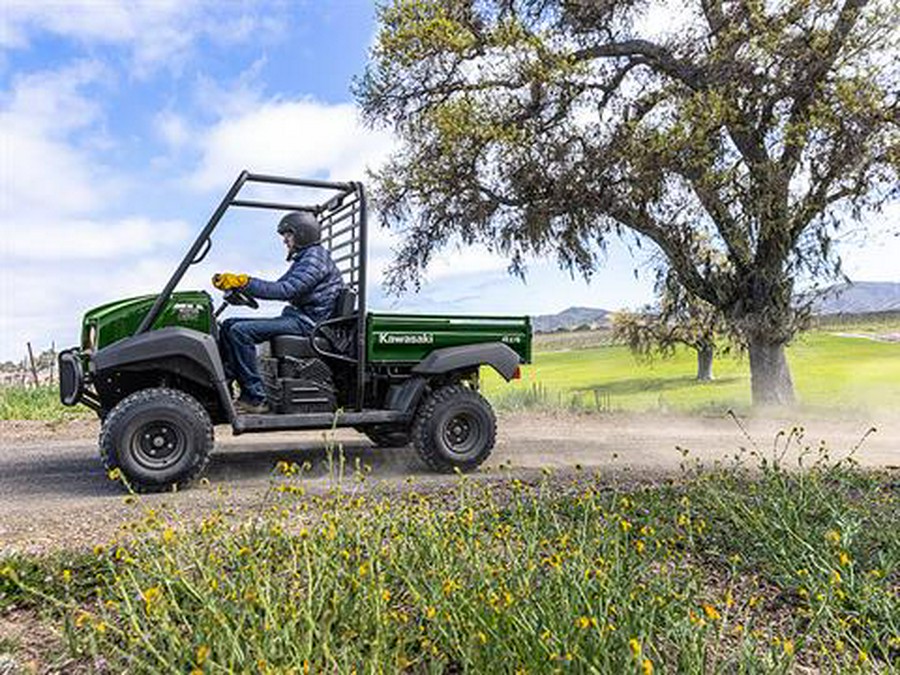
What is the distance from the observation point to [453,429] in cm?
712

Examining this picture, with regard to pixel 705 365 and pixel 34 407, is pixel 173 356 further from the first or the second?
pixel 705 365

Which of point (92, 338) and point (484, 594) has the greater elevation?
point (92, 338)

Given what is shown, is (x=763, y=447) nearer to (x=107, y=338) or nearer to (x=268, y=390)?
(x=268, y=390)

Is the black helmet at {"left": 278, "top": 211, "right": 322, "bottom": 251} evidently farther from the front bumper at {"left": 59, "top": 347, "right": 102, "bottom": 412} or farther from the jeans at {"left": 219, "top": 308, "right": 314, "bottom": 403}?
the front bumper at {"left": 59, "top": 347, "right": 102, "bottom": 412}

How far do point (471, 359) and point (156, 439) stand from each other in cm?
280

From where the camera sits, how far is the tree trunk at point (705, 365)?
17750 mm

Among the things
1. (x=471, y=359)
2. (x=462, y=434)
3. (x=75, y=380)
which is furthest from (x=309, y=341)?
(x=75, y=380)

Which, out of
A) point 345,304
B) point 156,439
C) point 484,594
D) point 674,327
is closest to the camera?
point 484,594

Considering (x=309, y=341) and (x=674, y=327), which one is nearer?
(x=309, y=341)

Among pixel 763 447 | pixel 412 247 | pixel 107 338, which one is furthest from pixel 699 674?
pixel 412 247

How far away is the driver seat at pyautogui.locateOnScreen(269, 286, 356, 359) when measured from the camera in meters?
6.72

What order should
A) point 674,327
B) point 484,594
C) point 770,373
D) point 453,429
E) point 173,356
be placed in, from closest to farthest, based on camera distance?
point 484,594, point 173,356, point 453,429, point 770,373, point 674,327

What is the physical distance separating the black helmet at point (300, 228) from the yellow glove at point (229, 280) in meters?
0.80

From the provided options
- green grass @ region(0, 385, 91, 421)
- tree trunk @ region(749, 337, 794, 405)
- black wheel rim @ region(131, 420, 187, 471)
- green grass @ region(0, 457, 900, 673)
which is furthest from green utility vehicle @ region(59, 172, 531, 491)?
tree trunk @ region(749, 337, 794, 405)
